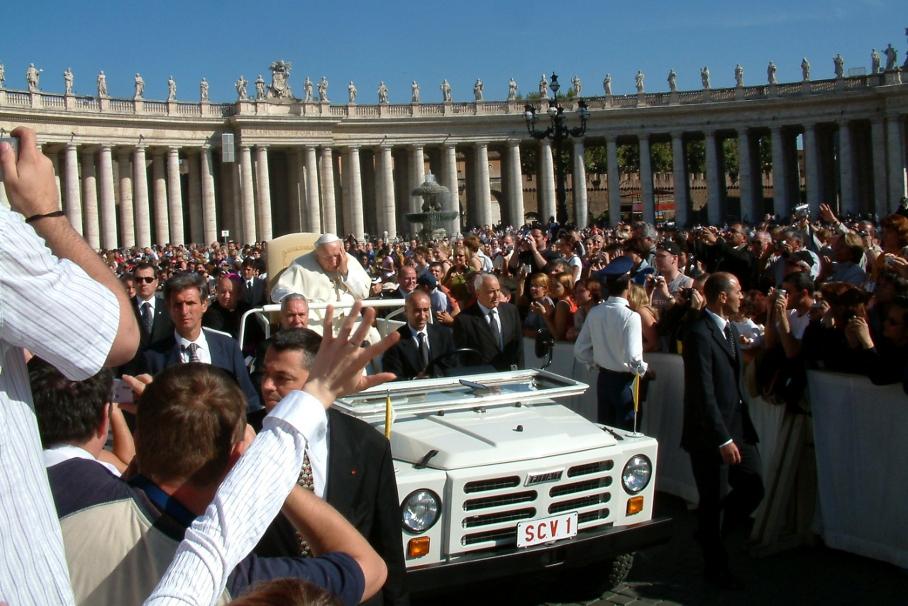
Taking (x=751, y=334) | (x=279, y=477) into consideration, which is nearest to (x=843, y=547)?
(x=751, y=334)

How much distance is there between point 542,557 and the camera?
21.9ft

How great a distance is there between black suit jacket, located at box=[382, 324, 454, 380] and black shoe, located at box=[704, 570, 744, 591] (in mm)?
2886

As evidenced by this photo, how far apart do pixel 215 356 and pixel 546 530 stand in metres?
2.89

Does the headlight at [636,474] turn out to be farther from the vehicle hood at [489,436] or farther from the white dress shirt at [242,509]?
the white dress shirt at [242,509]

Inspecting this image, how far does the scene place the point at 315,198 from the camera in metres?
66.8

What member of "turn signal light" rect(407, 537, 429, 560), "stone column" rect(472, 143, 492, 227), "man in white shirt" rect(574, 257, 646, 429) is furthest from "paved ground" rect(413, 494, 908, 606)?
"stone column" rect(472, 143, 492, 227)

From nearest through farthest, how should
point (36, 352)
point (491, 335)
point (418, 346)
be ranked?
point (36, 352) < point (418, 346) < point (491, 335)

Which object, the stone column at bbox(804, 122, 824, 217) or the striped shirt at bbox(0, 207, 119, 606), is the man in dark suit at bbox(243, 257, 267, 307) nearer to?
the striped shirt at bbox(0, 207, 119, 606)

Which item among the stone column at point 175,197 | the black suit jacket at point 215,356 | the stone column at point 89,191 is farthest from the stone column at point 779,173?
the black suit jacket at point 215,356

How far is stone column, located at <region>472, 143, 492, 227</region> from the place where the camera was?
69250mm

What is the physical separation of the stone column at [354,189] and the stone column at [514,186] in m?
10.7

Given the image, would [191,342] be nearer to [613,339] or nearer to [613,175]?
[613,339]

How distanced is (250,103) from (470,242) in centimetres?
4983

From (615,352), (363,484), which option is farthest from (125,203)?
(363,484)
